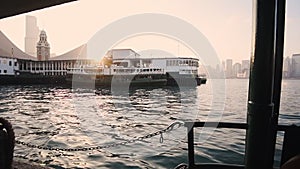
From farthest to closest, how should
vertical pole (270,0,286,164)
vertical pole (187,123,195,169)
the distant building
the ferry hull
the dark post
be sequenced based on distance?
the distant building
the ferry hull
vertical pole (187,123,195,169)
vertical pole (270,0,286,164)
the dark post

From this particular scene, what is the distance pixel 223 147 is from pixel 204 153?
94cm

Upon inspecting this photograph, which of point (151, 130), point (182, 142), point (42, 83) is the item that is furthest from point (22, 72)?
point (182, 142)

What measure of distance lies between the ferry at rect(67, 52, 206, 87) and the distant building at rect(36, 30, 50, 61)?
12369mm

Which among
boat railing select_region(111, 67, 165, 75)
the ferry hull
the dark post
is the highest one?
boat railing select_region(111, 67, 165, 75)

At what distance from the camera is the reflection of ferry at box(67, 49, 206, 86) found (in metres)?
39.4

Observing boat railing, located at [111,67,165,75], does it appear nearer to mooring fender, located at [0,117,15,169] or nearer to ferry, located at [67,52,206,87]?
ferry, located at [67,52,206,87]

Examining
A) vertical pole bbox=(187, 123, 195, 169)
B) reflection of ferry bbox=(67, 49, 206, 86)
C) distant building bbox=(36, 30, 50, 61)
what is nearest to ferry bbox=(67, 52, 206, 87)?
reflection of ferry bbox=(67, 49, 206, 86)

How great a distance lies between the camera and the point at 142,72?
39.8 m

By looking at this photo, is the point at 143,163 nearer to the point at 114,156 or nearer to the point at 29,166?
the point at 114,156

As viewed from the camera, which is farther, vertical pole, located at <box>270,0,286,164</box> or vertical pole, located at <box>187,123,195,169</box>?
vertical pole, located at <box>187,123,195,169</box>

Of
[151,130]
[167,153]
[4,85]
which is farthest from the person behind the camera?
[4,85]

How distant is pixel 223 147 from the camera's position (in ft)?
25.2

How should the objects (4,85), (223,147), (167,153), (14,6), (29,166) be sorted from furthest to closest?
(4,85), (223,147), (167,153), (29,166), (14,6)

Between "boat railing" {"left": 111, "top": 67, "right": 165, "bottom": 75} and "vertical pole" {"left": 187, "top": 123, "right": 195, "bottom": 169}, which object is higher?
"boat railing" {"left": 111, "top": 67, "right": 165, "bottom": 75}
